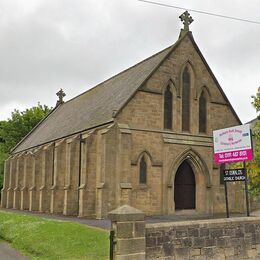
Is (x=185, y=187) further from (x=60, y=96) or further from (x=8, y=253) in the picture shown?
(x=60, y=96)

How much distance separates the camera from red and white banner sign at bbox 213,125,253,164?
51.1ft

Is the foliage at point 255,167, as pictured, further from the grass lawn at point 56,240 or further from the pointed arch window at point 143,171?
the grass lawn at point 56,240

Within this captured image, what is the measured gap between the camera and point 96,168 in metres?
25.6

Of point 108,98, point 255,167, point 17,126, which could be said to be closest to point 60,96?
point 17,126

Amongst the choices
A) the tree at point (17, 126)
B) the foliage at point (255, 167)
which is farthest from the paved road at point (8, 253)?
the tree at point (17, 126)

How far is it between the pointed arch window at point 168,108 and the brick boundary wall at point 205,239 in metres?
14.0

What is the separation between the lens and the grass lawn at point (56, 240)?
13219 mm

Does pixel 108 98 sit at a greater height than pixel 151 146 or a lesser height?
greater

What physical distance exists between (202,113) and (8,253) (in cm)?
1798

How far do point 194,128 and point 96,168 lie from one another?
747 cm

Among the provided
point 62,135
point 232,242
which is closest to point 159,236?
point 232,242

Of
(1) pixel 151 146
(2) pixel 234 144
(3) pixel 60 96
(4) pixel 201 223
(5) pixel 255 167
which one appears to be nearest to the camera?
(4) pixel 201 223

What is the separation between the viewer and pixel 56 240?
49.8 ft

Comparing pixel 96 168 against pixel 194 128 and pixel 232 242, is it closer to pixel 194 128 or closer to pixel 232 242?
pixel 194 128
